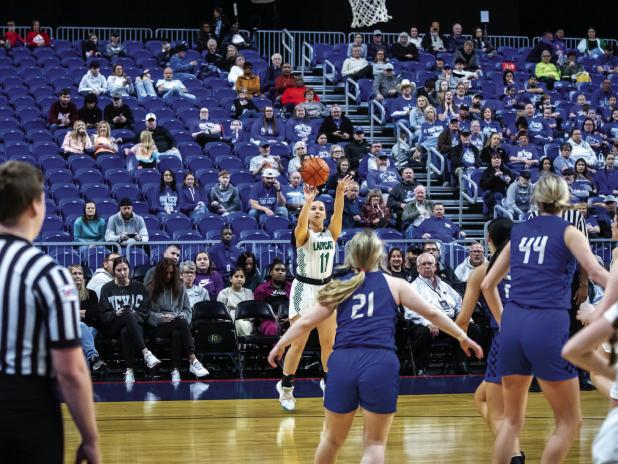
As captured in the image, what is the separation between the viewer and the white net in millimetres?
21116

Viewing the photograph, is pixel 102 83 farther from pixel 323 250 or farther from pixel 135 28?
pixel 323 250

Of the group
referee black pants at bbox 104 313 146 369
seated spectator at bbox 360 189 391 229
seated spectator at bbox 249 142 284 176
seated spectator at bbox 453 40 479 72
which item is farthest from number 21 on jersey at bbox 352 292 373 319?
seated spectator at bbox 453 40 479 72

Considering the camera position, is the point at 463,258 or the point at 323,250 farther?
the point at 463,258

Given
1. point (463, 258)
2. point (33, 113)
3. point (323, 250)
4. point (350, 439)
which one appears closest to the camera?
point (350, 439)

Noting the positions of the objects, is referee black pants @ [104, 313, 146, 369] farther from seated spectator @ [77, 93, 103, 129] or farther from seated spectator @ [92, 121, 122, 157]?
seated spectator @ [77, 93, 103, 129]

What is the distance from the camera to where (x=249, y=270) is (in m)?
13.5

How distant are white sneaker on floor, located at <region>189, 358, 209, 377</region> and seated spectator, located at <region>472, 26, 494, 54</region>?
12877mm

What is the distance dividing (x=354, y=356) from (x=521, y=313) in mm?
1003

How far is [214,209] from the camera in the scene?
1546cm

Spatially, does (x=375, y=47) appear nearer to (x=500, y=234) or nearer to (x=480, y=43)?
(x=480, y=43)

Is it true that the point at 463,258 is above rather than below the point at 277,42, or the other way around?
below

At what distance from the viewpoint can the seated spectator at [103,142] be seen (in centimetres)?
1648

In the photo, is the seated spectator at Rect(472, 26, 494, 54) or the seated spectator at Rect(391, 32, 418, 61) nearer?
the seated spectator at Rect(391, 32, 418, 61)

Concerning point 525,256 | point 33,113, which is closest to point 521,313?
point 525,256
